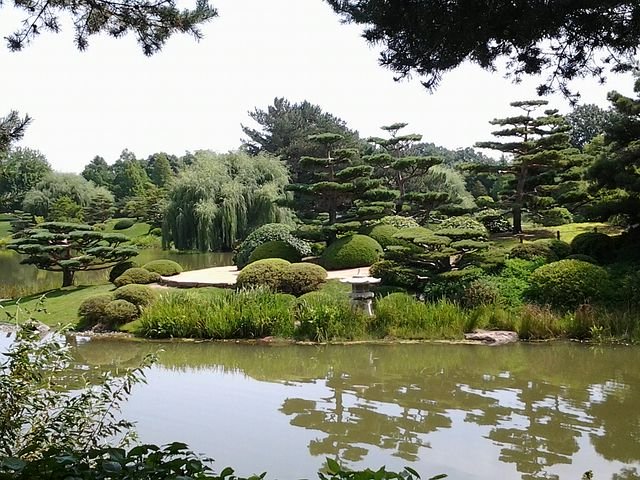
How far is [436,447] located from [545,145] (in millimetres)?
13209

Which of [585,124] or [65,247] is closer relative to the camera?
[65,247]

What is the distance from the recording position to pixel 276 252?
621 inches

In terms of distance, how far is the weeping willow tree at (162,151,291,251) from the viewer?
22.9 m

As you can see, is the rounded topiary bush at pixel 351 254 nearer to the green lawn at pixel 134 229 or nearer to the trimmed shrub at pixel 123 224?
the green lawn at pixel 134 229

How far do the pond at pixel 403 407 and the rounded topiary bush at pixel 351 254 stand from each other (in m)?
5.44

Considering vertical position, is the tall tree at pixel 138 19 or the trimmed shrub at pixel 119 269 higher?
the tall tree at pixel 138 19

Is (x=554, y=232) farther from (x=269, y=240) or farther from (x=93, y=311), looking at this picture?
(x=93, y=311)

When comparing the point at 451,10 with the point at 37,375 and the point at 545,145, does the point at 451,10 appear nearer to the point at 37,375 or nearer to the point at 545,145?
the point at 37,375

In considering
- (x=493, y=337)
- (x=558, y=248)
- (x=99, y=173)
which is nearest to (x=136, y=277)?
(x=493, y=337)

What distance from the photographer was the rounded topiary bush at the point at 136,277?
13.9m

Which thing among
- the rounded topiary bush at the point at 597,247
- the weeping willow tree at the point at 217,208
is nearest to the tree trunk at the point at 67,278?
the weeping willow tree at the point at 217,208

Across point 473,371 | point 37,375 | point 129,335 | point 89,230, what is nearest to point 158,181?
point 89,230

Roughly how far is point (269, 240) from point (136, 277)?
12.2 feet

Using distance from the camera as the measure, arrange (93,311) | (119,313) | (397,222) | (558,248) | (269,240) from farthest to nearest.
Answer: (397,222) < (269,240) < (558,248) < (93,311) < (119,313)
